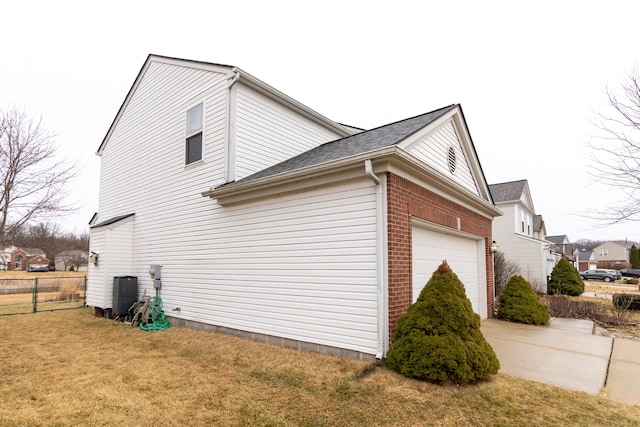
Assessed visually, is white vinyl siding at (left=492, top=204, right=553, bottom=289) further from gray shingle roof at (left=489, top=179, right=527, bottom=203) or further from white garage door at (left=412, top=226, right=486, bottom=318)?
white garage door at (left=412, top=226, right=486, bottom=318)

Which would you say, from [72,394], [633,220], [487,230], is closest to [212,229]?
[72,394]

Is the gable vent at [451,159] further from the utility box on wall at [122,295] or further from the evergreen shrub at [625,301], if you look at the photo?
the utility box on wall at [122,295]

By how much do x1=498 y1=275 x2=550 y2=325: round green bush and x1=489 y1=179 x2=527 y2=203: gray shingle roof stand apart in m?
15.0

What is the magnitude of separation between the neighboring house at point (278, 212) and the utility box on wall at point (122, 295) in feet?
0.94

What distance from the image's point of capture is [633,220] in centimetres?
995

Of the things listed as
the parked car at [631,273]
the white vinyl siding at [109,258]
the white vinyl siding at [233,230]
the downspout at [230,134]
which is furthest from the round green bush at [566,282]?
the parked car at [631,273]

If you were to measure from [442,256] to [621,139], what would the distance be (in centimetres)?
674

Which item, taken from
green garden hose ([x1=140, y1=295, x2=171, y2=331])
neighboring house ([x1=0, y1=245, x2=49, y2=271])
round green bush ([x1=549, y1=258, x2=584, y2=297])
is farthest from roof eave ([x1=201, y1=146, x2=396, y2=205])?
neighboring house ([x1=0, y1=245, x2=49, y2=271])

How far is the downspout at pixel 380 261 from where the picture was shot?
5.02 m

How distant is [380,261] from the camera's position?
5.10 metres

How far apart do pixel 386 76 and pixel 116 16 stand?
443 inches

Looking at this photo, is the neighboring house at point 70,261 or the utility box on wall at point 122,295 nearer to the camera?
the utility box on wall at point 122,295

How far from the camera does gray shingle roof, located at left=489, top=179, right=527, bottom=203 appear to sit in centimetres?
2271

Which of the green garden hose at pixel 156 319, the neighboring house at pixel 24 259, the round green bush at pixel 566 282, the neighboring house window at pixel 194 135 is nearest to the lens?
Answer: the green garden hose at pixel 156 319
